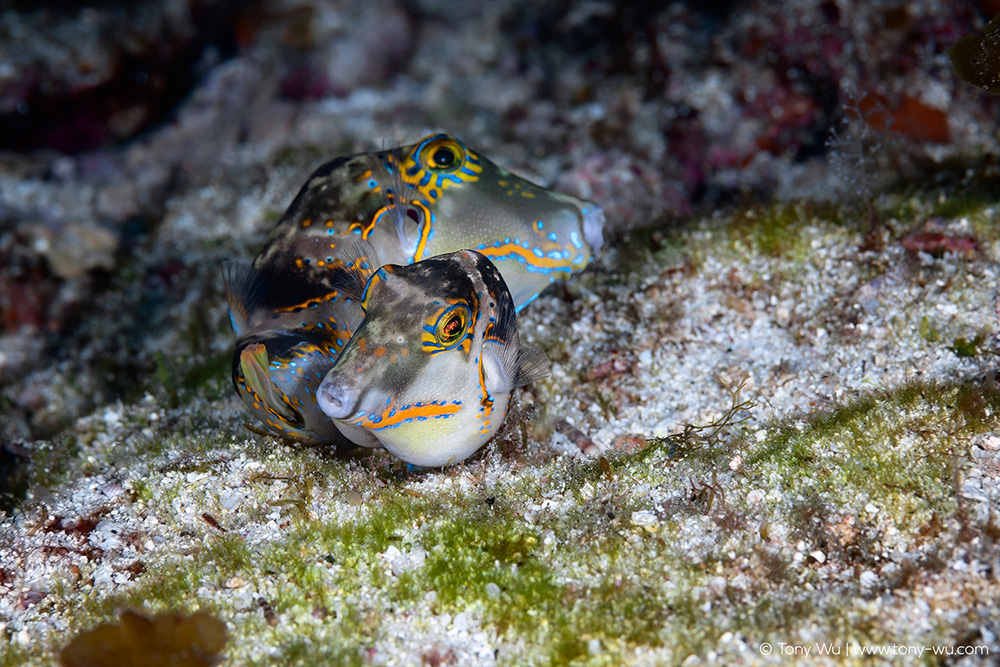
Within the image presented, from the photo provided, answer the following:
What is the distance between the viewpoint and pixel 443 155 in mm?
3928

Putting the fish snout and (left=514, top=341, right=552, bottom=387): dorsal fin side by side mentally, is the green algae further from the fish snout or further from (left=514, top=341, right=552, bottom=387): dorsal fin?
the fish snout

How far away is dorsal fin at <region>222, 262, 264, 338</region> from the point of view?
13.0 ft

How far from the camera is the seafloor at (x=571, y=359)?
9.79ft

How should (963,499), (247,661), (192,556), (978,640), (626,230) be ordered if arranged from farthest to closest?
(626,230), (192,556), (963,499), (247,661), (978,640)

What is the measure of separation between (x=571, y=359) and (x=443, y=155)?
1668mm

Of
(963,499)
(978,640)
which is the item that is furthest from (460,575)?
(963,499)

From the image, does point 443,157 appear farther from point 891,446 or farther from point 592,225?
point 891,446

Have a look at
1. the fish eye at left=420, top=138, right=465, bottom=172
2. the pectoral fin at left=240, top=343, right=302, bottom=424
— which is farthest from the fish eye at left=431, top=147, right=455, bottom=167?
the pectoral fin at left=240, top=343, right=302, bottom=424

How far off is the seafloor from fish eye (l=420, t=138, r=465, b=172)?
1506mm

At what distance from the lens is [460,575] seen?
126 inches

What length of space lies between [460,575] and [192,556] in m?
1.39

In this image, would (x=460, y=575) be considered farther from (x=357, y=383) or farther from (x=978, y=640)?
(x=978, y=640)

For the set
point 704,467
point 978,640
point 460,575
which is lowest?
point 460,575

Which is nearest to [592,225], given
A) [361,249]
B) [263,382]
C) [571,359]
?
[571,359]
